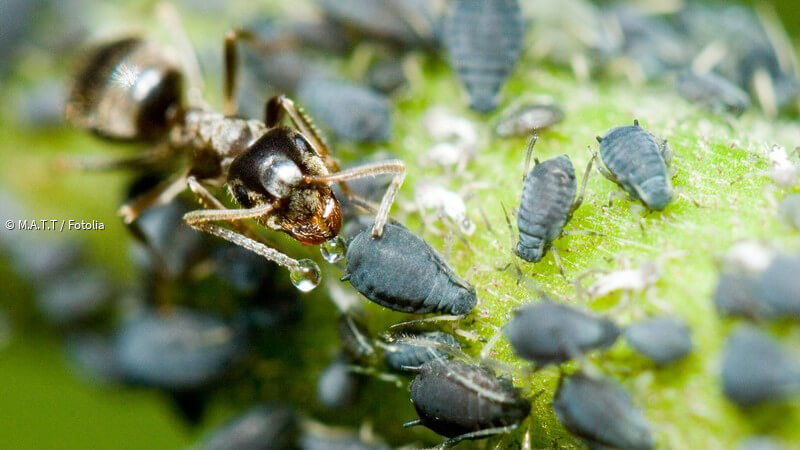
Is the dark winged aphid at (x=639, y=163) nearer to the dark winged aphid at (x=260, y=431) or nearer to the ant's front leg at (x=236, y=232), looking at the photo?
the ant's front leg at (x=236, y=232)

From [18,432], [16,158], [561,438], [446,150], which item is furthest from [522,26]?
[18,432]

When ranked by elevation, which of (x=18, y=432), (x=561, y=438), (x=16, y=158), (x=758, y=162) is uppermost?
(x=758, y=162)

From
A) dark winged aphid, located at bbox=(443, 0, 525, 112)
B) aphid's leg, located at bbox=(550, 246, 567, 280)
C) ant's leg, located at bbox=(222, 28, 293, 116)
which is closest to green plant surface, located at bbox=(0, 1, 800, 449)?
aphid's leg, located at bbox=(550, 246, 567, 280)

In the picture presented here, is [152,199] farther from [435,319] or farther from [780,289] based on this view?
[780,289]

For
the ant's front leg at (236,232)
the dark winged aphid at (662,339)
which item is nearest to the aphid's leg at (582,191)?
the dark winged aphid at (662,339)

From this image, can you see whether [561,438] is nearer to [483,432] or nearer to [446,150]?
[483,432]

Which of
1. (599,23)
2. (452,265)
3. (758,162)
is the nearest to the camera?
(758,162)

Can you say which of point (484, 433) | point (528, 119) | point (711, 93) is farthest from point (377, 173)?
point (711, 93)

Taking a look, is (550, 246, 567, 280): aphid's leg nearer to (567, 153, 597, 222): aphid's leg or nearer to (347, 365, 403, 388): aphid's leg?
(567, 153, 597, 222): aphid's leg
